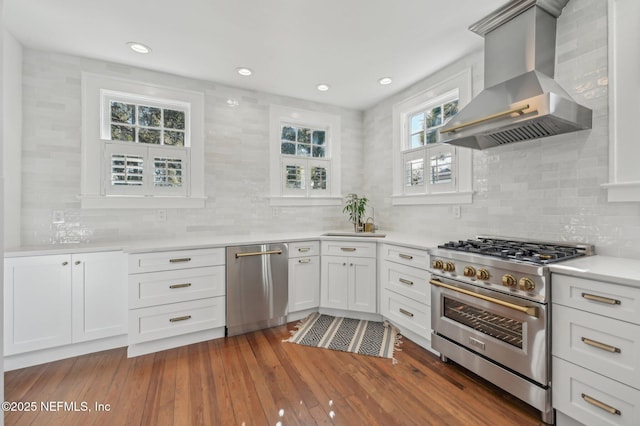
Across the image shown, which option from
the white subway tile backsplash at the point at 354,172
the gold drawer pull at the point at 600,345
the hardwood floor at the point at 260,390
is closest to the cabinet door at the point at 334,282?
the hardwood floor at the point at 260,390

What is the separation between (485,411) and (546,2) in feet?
9.09

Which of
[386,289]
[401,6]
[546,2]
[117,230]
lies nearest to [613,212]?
[546,2]

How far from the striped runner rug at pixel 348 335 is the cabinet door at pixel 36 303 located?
1.88 meters

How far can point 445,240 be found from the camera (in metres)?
2.99

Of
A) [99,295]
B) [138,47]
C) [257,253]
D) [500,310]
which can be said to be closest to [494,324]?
[500,310]

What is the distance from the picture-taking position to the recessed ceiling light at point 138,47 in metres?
2.61

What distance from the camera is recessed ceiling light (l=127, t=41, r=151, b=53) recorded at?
2.61 meters

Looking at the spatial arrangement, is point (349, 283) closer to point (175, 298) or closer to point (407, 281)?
point (407, 281)

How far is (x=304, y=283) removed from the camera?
3209mm

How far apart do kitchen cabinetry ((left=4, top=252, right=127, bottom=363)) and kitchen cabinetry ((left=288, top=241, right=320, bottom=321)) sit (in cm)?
152

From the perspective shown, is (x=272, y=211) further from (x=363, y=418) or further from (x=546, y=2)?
(x=546, y=2)

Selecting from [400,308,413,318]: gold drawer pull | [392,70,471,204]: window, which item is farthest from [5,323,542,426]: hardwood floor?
[392,70,471,204]: window

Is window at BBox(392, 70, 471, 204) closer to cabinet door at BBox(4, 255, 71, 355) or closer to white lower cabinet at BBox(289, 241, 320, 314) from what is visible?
white lower cabinet at BBox(289, 241, 320, 314)

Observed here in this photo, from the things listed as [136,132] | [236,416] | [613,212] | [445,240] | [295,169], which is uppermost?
[136,132]
